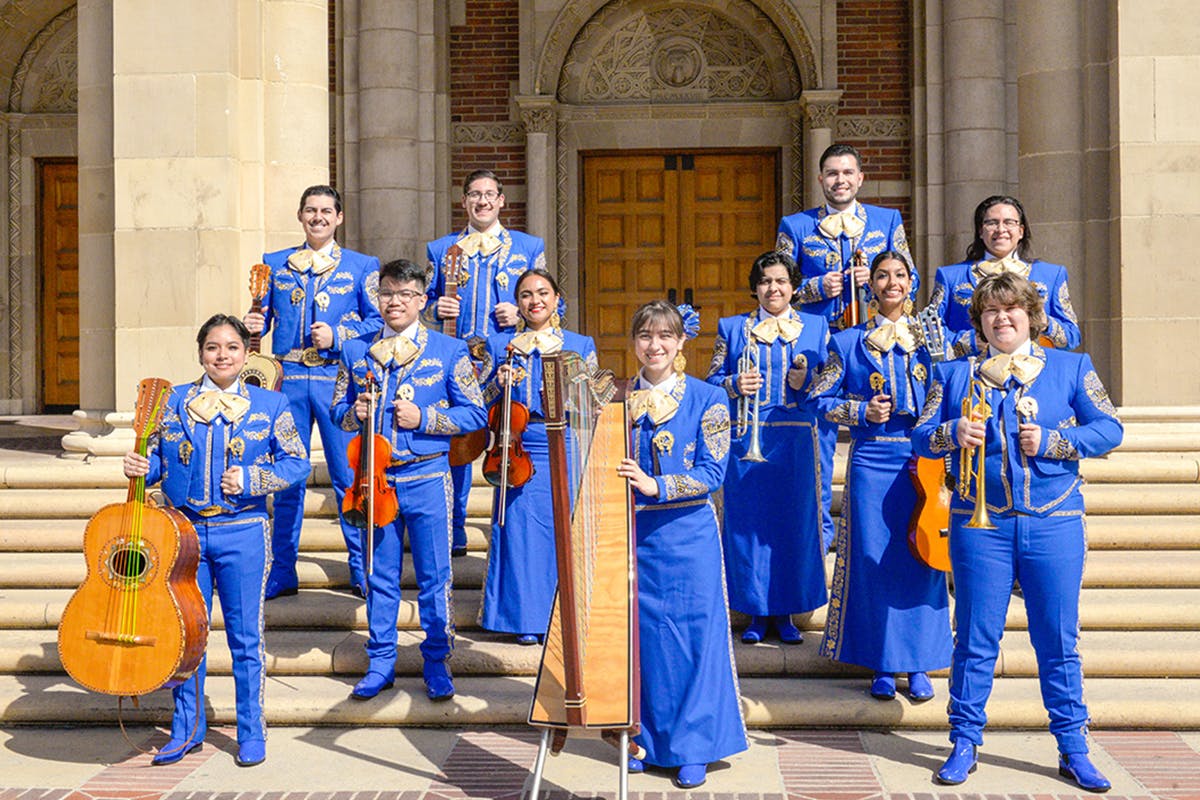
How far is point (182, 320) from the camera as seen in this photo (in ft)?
25.3

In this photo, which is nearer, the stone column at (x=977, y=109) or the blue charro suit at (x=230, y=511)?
the blue charro suit at (x=230, y=511)

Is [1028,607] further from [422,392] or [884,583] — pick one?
[422,392]

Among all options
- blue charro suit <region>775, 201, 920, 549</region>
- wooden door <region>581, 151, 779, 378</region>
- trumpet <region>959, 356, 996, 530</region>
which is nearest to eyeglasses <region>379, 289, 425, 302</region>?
blue charro suit <region>775, 201, 920, 549</region>

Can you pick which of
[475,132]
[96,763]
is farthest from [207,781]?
[475,132]

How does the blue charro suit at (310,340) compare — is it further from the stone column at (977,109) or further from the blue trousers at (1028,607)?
the stone column at (977,109)

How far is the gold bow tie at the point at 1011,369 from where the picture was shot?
474 cm

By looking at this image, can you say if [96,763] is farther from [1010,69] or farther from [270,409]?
[1010,69]

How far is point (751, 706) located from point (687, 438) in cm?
128

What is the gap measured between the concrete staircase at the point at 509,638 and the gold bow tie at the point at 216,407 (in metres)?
1.26

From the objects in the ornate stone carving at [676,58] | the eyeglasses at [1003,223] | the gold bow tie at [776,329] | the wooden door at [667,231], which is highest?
the ornate stone carving at [676,58]

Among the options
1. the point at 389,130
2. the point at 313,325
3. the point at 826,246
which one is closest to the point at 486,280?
the point at 313,325

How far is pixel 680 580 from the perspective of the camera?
4859mm

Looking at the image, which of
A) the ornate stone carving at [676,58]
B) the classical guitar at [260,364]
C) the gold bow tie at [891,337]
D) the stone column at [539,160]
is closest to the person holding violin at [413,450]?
the classical guitar at [260,364]

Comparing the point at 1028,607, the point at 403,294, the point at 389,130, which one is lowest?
the point at 1028,607
